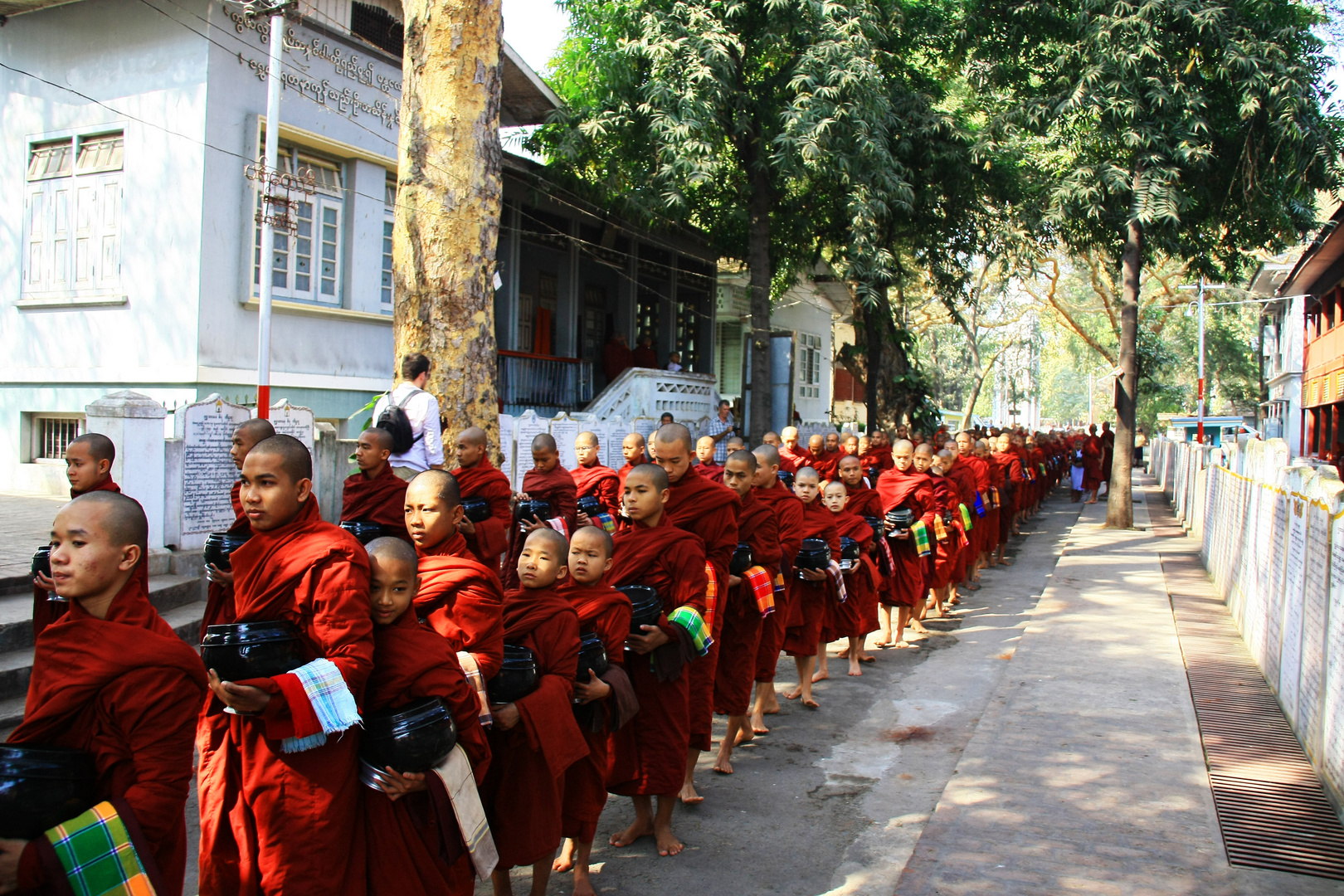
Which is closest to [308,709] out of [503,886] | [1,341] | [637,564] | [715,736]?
[503,886]

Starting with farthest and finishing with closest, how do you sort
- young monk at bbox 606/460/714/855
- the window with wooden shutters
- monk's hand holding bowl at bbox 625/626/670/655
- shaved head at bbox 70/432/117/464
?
1. the window with wooden shutters
2. shaved head at bbox 70/432/117/464
3. young monk at bbox 606/460/714/855
4. monk's hand holding bowl at bbox 625/626/670/655

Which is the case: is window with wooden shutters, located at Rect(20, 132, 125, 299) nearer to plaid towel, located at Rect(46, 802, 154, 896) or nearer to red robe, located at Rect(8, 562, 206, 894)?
red robe, located at Rect(8, 562, 206, 894)

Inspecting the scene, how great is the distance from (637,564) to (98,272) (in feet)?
33.3

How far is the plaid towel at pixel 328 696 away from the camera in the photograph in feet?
8.27

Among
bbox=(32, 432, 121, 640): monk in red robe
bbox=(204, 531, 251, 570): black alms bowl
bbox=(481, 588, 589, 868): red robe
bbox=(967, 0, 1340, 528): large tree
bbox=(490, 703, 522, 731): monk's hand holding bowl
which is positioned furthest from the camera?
bbox=(967, 0, 1340, 528): large tree

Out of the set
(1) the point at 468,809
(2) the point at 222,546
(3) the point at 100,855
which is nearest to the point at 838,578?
(2) the point at 222,546

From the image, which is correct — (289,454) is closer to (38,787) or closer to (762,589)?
(38,787)

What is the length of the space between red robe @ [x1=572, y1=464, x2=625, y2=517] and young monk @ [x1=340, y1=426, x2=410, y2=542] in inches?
102

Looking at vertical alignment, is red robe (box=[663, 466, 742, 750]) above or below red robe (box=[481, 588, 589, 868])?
above

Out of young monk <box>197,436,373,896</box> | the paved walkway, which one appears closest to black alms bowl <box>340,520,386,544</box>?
young monk <box>197,436,373,896</box>

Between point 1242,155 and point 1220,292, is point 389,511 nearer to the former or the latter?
point 1242,155

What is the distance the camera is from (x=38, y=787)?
6.99ft

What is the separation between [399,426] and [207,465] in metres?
2.49

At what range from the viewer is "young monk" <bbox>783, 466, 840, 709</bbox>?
21.1ft
